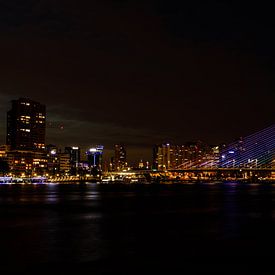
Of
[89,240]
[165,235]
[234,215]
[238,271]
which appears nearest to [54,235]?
[89,240]

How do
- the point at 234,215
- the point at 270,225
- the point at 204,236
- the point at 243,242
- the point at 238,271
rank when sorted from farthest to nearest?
the point at 234,215
the point at 270,225
the point at 204,236
the point at 243,242
the point at 238,271

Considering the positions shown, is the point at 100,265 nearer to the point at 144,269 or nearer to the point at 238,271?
the point at 144,269

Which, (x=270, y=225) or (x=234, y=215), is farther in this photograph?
(x=234, y=215)

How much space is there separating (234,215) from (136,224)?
1058cm

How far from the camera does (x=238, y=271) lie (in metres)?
19.0

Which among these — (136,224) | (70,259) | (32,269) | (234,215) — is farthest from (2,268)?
(234,215)

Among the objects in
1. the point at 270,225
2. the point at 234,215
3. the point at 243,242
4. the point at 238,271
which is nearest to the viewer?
the point at 238,271

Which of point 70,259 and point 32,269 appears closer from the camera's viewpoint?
point 32,269

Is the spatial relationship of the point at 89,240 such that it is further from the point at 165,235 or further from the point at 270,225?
the point at 270,225

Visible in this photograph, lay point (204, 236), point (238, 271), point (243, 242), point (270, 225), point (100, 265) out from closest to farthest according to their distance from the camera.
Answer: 1. point (238, 271)
2. point (100, 265)
3. point (243, 242)
4. point (204, 236)
5. point (270, 225)

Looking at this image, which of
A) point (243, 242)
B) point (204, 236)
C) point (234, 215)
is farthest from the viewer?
point (234, 215)

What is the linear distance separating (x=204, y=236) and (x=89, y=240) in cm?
598

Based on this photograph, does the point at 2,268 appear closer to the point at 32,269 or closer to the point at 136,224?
the point at 32,269

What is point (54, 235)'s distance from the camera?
28.8 meters
